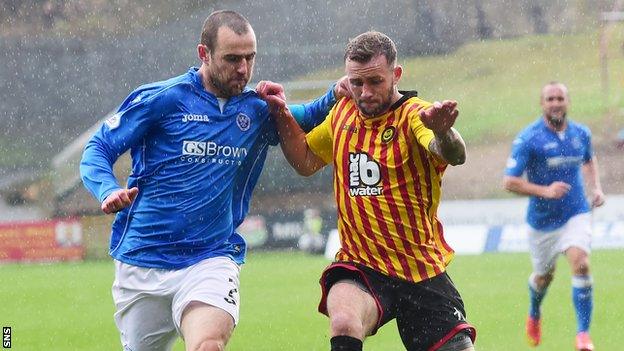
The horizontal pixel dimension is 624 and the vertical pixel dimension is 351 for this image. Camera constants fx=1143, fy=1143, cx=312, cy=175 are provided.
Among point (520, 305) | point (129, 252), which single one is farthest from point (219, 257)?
point (520, 305)

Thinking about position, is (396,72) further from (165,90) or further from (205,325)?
(205,325)

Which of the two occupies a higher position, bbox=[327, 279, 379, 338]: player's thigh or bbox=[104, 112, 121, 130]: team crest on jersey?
bbox=[104, 112, 121, 130]: team crest on jersey

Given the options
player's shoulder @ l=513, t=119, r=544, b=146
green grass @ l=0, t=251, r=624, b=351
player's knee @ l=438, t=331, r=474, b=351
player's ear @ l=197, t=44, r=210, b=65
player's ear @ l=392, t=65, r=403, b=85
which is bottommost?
green grass @ l=0, t=251, r=624, b=351

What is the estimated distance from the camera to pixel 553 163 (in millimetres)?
9141

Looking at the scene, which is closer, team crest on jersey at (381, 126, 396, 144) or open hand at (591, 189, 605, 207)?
team crest on jersey at (381, 126, 396, 144)

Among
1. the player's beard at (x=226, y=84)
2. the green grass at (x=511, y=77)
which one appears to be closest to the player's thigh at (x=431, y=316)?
the player's beard at (x=226, y=84)

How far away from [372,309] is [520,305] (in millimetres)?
6956

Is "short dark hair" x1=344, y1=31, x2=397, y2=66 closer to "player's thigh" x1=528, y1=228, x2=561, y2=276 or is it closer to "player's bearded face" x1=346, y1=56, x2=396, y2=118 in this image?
"player's bearded face" x1=346, y1=56, x2=396, y2=118

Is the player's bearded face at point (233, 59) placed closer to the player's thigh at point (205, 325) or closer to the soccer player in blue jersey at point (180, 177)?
the soccer player in blue jersey at point (180, 177)

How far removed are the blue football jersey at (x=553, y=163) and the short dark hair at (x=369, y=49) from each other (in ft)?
14.4

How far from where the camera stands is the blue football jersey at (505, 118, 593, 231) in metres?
9.07

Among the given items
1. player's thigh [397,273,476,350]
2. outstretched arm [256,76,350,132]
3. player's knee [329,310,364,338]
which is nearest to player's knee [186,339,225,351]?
player's knee [329,310,364,338]

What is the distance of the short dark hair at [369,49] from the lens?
4742 mm

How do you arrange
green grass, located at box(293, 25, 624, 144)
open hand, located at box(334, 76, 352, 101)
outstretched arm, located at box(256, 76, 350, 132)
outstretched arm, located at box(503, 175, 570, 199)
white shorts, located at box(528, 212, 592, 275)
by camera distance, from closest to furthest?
open hand, located at box(334, 76, 352, 101) → outstretched arm, located at box(256, 76, 350, 132) → outstretched arm, located at box(503, 175, 570, 199) → white shorts, located at box(528, 212, 592, 275) → green grass, located at box(293, 25, 624, 144)
